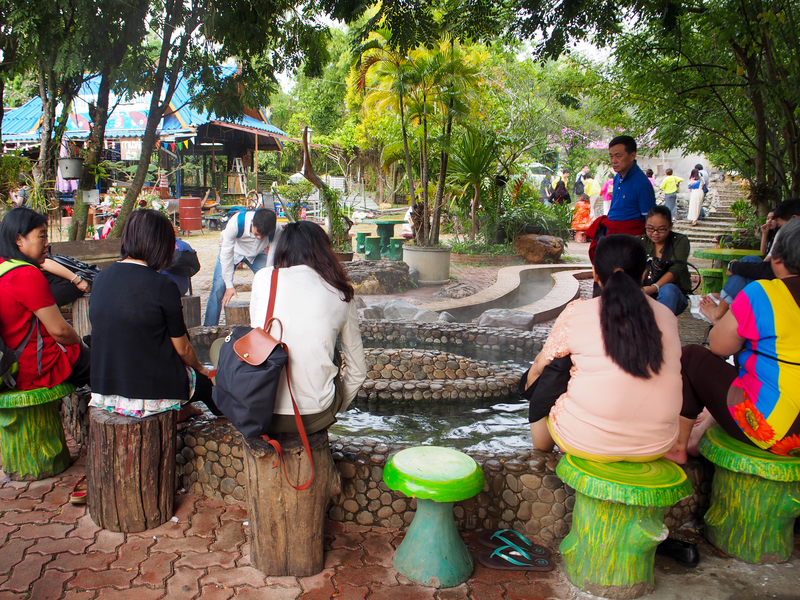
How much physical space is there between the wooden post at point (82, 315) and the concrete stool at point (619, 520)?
3847mm

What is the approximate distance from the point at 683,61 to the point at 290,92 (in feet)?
88.7

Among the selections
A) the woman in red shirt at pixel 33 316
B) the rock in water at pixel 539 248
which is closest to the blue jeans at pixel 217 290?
the woman in red shirt at pixel 33 316

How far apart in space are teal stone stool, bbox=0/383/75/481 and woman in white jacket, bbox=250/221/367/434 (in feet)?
4.99

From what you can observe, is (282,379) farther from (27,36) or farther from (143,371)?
(27,36)

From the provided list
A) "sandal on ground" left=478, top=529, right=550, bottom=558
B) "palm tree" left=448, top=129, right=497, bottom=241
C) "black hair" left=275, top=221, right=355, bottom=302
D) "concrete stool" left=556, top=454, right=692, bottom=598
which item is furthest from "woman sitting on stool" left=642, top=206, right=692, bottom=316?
"palm tree" left=448, top=129, right=497, bottom=241

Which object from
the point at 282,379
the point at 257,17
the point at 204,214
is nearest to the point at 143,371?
the point at 282,379

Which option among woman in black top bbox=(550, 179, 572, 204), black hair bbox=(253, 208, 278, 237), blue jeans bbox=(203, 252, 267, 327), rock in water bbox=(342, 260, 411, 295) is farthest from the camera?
woman in black top bbox=(550, 179, 572, 204)

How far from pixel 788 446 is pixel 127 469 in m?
3.00

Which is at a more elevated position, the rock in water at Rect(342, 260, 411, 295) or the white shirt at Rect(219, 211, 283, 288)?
the white shirt at Rect(219, 211, 283, 288)

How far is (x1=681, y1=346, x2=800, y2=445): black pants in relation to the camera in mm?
2635

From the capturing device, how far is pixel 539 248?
1269cm

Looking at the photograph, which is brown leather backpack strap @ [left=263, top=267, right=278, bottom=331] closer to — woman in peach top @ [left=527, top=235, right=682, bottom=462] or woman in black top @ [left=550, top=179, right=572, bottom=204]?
woman in peach top @ [left=527, top=235, right=682, bottom=462]

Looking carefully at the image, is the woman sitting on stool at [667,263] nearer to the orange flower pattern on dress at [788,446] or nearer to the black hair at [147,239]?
the orange flower pattern on dress at [788,446]

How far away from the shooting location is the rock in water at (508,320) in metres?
6.53
